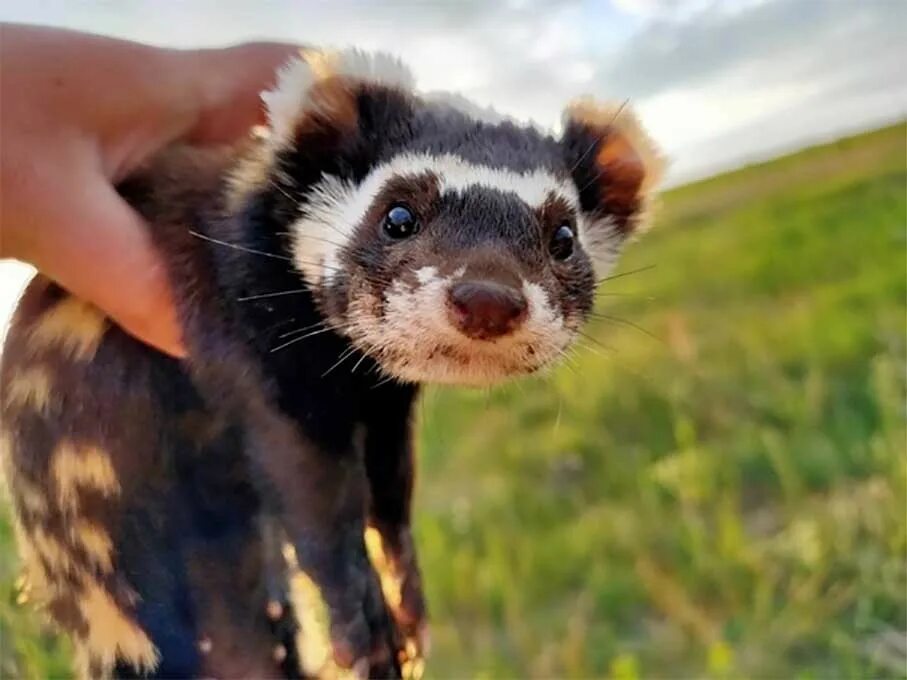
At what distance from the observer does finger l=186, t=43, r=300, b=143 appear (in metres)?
0.84

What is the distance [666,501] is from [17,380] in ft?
2.33

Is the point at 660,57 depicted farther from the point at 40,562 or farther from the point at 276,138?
the point at 40,562

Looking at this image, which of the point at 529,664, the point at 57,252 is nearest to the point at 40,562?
the point at 57,252

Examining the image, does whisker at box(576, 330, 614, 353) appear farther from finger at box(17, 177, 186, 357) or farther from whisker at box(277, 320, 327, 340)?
finger at box(17, 177, 186, 357)

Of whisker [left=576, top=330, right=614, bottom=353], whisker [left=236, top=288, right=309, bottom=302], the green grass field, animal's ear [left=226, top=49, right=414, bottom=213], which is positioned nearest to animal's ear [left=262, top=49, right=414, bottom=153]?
animal's ear [left=226, top=49, right=414, bottom=213]

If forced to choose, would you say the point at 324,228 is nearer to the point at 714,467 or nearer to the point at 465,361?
the point at 465,361

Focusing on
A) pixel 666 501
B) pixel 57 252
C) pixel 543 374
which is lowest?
pixel 666 501

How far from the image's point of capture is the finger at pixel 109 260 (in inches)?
30.0

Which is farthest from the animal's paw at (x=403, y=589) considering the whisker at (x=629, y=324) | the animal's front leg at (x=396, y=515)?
the whisker at (x=629, y=324)

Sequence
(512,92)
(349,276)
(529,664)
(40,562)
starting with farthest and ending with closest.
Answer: (529,664)
(512,92)
(40,562)
(349,276)

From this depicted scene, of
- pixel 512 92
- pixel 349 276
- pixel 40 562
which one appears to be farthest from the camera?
pixel 512 92

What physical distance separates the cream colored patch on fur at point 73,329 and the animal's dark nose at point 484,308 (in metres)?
0.29

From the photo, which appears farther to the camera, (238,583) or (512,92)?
(512,92)

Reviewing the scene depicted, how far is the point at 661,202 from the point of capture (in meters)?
0.90
